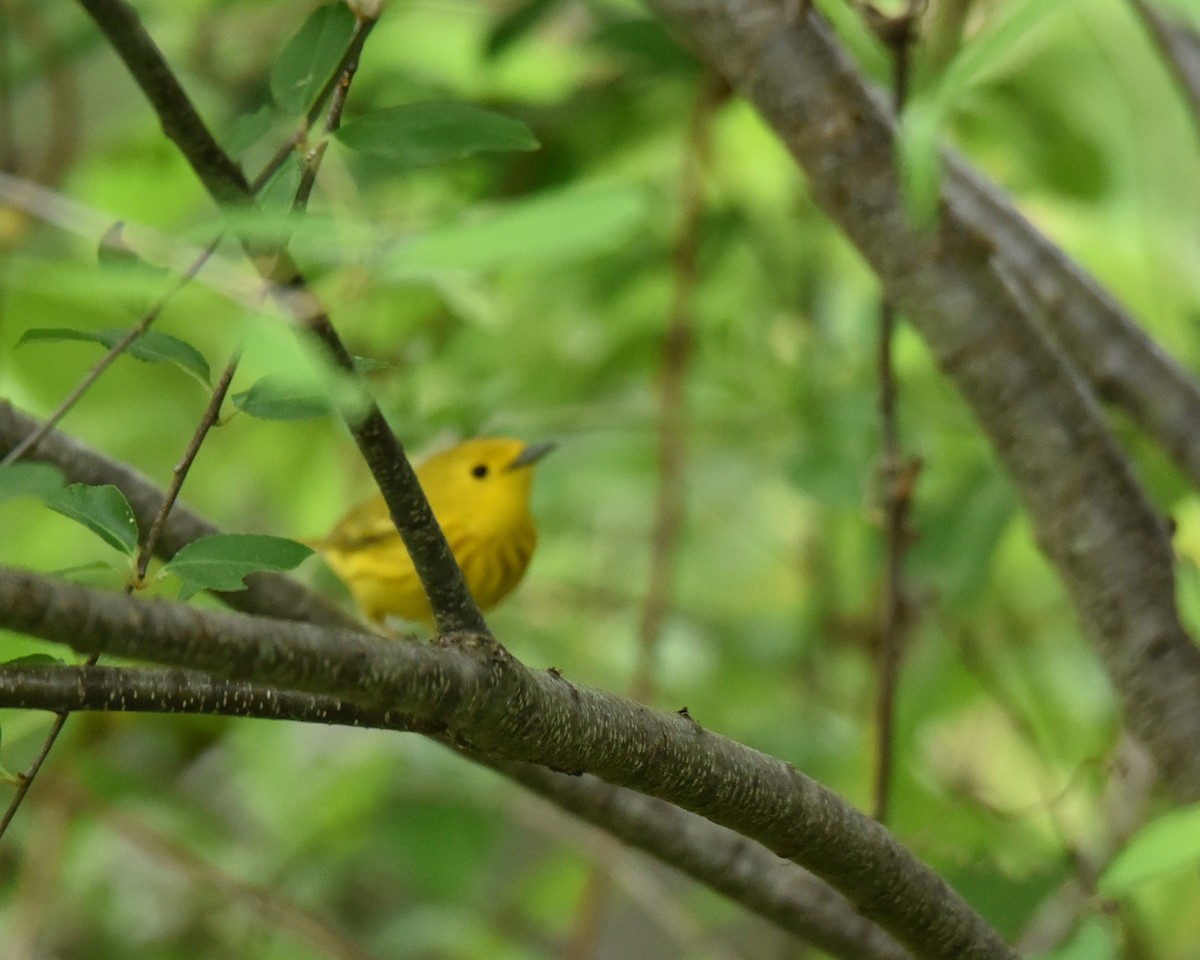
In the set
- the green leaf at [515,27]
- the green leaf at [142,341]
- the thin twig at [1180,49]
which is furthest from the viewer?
the green leaf at [515,27]

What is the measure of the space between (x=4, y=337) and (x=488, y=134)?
0.99 metres

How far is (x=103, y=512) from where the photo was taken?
0.54 meters

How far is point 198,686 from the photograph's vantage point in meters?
0.55

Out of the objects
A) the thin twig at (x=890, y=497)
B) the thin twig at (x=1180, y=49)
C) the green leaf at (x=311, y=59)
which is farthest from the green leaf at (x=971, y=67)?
the thin twig at (x=1180, y=49)

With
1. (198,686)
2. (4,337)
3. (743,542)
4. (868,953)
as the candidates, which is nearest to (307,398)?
(198,686)

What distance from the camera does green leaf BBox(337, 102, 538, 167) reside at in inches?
21.3

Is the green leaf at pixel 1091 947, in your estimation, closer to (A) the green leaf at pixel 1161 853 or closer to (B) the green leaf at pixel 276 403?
(A) the green leaf at pixel 1161 853

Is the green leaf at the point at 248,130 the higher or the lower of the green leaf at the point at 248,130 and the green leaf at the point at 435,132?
the lower

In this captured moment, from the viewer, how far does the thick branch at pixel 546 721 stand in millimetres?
400

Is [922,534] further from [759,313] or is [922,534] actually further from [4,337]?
[4,337]

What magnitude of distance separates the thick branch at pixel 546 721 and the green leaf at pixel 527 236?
120 mm

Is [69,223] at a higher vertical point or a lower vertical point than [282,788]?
higher

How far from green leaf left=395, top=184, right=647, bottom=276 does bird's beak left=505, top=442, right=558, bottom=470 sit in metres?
1.09

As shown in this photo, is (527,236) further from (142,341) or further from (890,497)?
(890,497)
